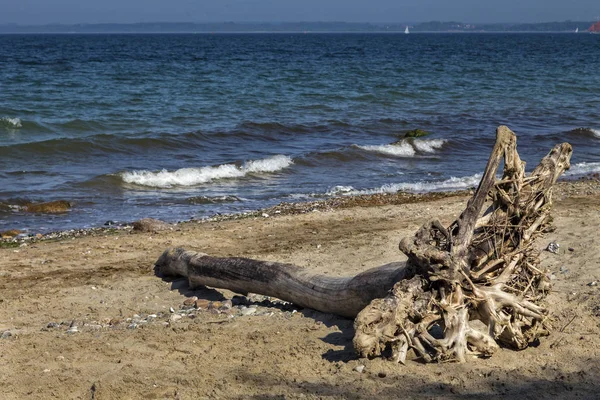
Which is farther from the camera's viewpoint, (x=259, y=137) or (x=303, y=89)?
(x=303, y=89)

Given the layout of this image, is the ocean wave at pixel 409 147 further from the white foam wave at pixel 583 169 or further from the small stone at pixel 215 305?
the small stone at pixel 215 305

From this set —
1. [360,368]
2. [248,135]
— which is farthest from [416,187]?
[360,368]

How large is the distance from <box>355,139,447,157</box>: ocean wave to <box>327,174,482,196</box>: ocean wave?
12.1 ft

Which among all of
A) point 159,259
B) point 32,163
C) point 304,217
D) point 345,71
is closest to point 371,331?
point 159,259

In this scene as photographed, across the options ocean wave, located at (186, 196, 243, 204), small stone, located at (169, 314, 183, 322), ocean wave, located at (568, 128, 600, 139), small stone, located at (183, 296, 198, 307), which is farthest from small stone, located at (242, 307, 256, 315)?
ocean wave, located at (568, 128, 600, 139)

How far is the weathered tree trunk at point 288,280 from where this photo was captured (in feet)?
21.4

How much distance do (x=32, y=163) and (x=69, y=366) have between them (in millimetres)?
12485

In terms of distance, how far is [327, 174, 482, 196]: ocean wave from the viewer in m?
15.0

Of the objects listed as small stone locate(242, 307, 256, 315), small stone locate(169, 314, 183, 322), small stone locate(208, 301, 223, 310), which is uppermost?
small stone locate(242, 307, 256, 315)

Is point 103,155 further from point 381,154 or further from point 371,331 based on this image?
point 371,331

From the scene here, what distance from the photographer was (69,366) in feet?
20.3

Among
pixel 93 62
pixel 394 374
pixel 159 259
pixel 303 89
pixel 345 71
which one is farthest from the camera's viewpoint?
pixel 93 62

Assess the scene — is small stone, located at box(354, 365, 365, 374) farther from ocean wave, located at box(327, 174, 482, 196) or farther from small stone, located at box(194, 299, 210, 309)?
ocean wave, located at box(327, 174, 482, 196)

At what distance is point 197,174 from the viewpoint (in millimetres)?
16484
